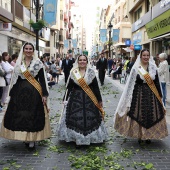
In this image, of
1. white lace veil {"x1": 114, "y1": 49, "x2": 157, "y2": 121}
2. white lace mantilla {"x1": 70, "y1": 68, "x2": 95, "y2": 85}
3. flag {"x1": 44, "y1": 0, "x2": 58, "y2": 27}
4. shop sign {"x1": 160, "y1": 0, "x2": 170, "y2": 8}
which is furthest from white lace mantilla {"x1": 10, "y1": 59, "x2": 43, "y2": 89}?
flag {"x1": 44, "y1": 0, "x2": 58, "y2": 27}

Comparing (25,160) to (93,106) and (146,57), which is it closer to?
(93,106)

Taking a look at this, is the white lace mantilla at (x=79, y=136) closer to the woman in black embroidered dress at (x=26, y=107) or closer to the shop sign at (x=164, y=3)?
the woman in black embroidered dress at (x=26, y=107)

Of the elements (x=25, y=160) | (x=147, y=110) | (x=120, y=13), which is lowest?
(x=25, y=160)

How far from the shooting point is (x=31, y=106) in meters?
5.10

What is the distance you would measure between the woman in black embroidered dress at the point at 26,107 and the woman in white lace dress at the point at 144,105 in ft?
5.29

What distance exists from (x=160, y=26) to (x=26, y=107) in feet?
46.6

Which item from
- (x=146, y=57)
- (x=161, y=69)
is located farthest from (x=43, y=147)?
(x=161, y=69)

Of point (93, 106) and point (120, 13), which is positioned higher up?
point (120, 13)

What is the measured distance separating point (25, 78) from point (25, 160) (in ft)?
4.62

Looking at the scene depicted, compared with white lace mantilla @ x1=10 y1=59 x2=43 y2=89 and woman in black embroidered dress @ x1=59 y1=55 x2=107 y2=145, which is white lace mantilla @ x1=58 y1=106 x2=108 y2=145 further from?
white lace mantilla @ x1=10 y1=59 x2=43 y2=89

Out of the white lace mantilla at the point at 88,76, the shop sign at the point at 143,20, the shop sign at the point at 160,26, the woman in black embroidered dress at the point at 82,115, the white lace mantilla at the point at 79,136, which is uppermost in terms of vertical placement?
the shop sign at the point at 143,20

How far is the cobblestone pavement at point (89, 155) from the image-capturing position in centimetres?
450

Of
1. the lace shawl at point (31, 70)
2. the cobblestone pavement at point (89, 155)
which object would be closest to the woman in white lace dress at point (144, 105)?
the cobblestone pavement at point (89, 155)

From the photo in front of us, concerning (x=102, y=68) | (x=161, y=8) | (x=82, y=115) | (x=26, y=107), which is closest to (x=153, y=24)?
(x=161, y=8)
